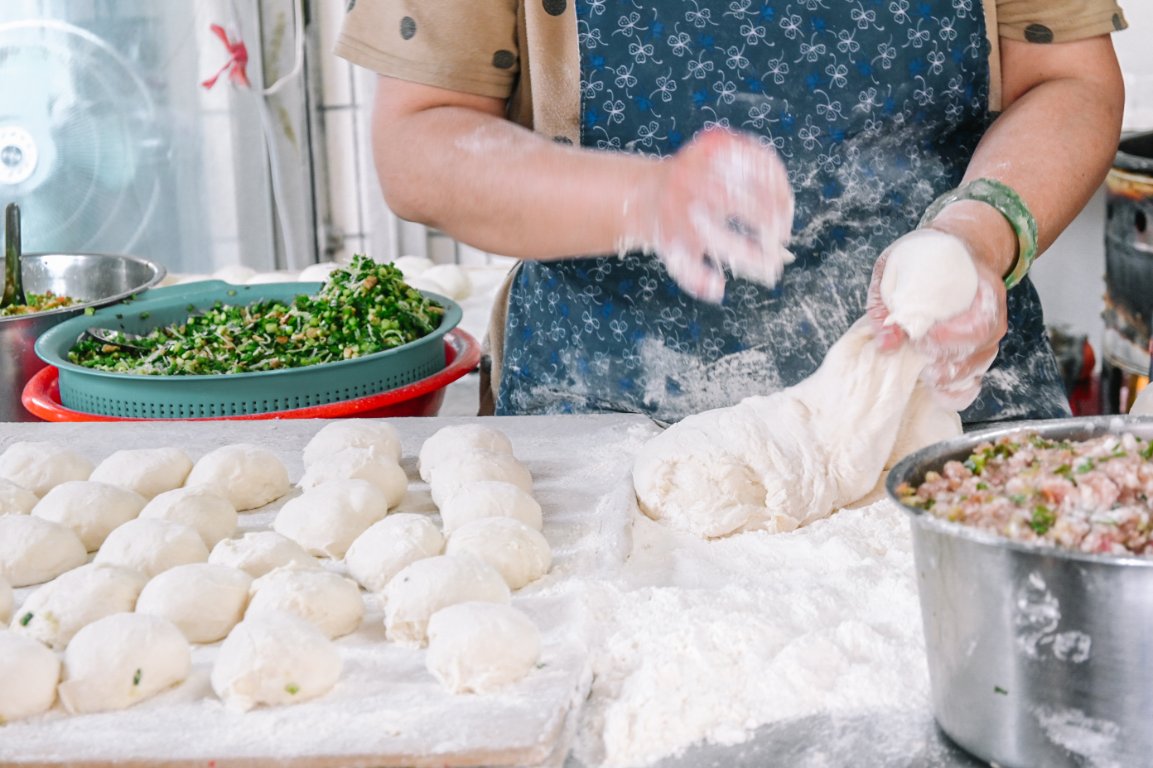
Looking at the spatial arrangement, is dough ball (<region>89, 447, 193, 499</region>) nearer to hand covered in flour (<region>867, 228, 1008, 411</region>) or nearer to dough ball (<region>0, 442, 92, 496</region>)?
dough ball (<region>0, 442, 92, 496</region>)

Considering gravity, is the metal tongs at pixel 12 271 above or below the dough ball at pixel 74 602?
above

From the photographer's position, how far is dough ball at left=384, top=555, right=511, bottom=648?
129 centimetres

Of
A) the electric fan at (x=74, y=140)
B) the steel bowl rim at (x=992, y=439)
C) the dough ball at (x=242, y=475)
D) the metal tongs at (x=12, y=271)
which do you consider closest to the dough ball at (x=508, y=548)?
the dough ball at (x=242, y=475)

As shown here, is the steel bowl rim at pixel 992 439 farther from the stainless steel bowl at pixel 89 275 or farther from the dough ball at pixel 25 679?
the stainless steel bowl at pixel 89 275

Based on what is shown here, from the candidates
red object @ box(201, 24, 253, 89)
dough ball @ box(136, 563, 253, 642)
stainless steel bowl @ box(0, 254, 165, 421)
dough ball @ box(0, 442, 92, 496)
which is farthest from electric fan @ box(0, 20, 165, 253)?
dough ball @ box(136, 563, 253, 642)

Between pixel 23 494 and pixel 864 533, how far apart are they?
3.81 feet

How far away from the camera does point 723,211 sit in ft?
4.28

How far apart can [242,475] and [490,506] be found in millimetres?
391

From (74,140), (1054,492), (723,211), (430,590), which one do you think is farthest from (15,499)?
(74,140)

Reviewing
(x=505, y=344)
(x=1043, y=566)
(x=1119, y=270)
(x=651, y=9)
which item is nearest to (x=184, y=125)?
(x=505, y=344)

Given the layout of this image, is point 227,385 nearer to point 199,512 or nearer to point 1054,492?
point 199,512

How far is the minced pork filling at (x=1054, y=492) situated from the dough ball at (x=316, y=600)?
0.62 metres

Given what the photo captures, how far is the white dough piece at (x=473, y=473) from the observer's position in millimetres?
1684

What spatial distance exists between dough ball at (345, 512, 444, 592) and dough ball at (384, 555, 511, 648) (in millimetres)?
66
